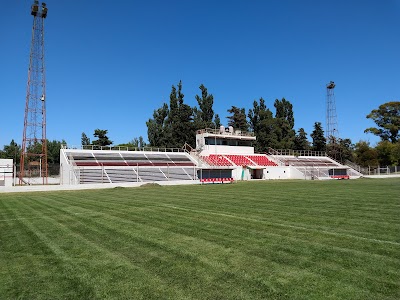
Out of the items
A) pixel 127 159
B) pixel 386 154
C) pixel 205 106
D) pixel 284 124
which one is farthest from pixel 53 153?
pixel 386 154

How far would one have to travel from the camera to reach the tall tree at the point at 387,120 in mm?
86750

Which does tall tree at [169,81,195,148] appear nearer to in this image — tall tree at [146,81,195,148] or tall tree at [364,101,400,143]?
tall tree at [146,81,195,148]

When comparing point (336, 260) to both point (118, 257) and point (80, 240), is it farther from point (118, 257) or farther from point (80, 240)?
point (80, 240)

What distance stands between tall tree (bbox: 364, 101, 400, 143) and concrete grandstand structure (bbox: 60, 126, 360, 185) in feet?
109

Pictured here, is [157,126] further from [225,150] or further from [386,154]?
[386,154]

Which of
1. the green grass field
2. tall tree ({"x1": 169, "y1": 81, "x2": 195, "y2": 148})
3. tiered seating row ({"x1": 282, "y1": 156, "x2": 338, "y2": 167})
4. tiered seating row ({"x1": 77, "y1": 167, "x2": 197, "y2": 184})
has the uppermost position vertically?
tall tree ({"x1": 169, "y1": 81, "x2": 195, "y2": 148})

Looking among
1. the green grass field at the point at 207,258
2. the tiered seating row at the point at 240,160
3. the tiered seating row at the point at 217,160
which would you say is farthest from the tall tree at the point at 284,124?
the green grass field at the point at 207,258

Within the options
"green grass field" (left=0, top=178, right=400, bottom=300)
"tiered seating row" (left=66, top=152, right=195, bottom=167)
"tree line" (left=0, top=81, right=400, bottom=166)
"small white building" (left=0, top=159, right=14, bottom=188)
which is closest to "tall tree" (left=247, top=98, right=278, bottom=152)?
"tree line" (left=0, top=81, right=400, bottom=166)

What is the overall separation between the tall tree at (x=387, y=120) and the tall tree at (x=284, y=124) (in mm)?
25505

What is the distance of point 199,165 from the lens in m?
47.8

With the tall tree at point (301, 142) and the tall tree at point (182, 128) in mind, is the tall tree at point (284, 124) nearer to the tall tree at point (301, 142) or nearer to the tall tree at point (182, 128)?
the tall tree at point (301, 142)

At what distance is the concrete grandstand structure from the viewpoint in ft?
129

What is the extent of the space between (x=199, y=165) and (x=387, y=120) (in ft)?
225

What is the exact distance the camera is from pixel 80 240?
322 inches
